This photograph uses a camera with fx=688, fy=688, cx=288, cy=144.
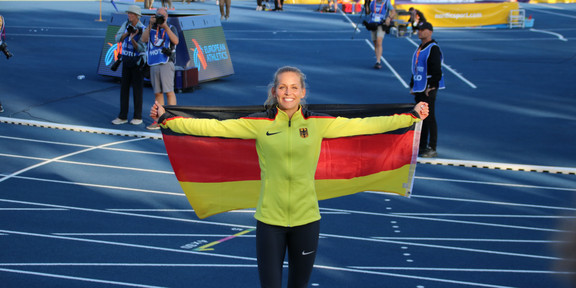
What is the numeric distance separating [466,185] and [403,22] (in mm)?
18723

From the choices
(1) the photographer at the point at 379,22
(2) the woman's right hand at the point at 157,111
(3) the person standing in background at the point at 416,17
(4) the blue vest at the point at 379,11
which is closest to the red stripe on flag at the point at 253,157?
(2) the woman's right hand at the point at 157,111

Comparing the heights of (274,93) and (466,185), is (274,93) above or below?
above

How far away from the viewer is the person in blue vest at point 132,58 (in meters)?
11.9

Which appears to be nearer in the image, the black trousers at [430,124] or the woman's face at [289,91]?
the woman's face at [289,91]

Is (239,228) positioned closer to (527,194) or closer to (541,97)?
(527,194)

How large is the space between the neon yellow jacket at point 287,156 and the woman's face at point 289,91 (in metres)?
0.05

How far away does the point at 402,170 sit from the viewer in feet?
17.8

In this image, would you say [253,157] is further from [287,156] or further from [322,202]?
[322,202]

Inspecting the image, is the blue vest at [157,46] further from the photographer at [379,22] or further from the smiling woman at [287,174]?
the photographer at [379,22]

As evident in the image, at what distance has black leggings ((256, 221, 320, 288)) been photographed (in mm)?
4332

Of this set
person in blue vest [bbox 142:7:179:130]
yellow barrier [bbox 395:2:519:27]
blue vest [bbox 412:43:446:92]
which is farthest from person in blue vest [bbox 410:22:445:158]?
yellow barrier [bbox 395:2:519:27]

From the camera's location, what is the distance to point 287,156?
14.2ft

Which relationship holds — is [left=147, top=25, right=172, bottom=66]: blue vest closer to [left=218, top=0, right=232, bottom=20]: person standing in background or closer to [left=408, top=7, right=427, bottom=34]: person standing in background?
[left=408, top=7, right=427, bottom=34]: person standing in background

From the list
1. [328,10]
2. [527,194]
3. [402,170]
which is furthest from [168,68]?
[328,10]
